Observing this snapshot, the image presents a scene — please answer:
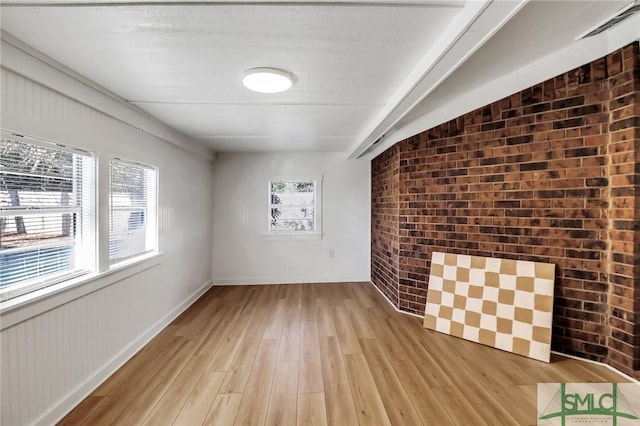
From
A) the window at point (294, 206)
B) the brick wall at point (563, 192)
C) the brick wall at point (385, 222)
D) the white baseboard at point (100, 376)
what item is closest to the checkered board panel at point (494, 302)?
the brick wall at point (563, 192)

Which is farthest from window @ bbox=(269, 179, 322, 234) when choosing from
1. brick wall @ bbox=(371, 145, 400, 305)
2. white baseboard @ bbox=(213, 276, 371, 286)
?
brick wall @ bbox=(371, 145, 400, 305)

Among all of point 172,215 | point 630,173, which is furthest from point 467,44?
point 172,215

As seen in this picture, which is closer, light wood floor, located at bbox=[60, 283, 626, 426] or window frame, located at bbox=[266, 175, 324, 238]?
light wood floor, located at bbox=[60, 283, 626, 426]

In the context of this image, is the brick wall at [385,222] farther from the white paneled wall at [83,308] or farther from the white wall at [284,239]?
the white paneled wall at [83,308]

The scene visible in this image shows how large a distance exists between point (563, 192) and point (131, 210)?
3786 millimetres

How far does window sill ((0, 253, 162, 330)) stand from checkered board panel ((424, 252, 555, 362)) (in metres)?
2.94

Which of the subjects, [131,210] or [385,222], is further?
[385,222]

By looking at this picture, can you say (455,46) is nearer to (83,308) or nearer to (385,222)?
(385,222)

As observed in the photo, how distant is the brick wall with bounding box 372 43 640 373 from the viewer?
1.93m

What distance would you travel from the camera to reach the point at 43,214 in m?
1.71

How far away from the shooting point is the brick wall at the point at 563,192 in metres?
1.93

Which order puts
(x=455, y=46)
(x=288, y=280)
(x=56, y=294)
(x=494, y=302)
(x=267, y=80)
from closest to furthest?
(x=455, y=46) < (x=56, y=294) < (x=267, y=80) < (x=494, y=302) < (x=288, y=280)
